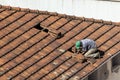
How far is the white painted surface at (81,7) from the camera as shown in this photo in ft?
98.3

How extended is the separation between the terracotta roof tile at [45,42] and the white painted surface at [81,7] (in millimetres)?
1510

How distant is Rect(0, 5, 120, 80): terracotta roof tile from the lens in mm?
24391

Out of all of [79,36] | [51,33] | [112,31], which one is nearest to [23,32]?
[51,33]

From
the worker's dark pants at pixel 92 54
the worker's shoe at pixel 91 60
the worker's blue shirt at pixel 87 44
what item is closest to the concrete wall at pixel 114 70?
the worker's dark pants at pixel 92 54

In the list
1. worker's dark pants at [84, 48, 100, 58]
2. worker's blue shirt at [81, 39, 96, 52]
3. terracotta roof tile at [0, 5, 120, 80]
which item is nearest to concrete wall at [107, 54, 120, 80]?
terracotta roof tile at [0, 5, 120, 80]

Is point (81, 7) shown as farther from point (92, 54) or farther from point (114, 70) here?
point (114, 70)

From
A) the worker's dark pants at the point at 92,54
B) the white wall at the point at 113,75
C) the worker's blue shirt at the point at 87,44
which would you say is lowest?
the white wall at the point at 113,75

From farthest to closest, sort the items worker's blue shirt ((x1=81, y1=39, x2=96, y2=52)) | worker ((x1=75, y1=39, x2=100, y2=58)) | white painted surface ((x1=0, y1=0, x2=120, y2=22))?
white painted surface ((x1=0, y1=0, x2=120, y2=22)) < worker's blue shirt ((x1=81, y1=39, x2=96, y2=52)) < worker ((x1=75, y1=39, x2=100, y2=58))

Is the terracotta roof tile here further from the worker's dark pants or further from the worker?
the worker

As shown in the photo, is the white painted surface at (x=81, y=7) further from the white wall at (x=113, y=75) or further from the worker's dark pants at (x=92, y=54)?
the white wall at (x=113, y=75)

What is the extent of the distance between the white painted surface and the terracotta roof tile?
151cm

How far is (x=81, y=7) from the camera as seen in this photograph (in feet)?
102

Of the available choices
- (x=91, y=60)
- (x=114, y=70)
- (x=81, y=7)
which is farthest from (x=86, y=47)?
(x=81, y=7)

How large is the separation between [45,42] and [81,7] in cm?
531
